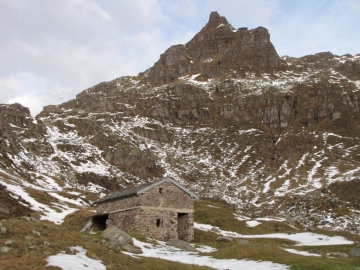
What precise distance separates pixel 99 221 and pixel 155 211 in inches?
338

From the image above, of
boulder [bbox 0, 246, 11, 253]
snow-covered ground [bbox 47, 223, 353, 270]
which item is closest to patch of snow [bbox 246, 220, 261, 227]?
snow-covered ground [bbox 47, 223, 353, 270]

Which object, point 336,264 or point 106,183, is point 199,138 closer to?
point 106,183

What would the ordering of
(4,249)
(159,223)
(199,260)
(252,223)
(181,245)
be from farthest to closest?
(252,223) → (159,223) → (181,245) → (199,260) → (4,249)

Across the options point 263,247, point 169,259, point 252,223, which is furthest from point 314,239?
point 169,259

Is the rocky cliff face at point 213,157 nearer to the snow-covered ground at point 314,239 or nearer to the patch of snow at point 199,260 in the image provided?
the snow-covered ground at point 314,239

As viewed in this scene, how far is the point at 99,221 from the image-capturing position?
4372 cm

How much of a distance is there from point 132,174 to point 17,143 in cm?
4214

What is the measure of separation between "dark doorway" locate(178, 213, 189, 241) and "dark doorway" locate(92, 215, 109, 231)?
8.60 meters

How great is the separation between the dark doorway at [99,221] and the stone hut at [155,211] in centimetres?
101

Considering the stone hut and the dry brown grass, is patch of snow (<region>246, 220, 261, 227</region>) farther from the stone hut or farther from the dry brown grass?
the dry brown grass

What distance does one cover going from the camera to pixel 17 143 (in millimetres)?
130625

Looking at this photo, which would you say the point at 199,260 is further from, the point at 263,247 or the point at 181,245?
the point at 181,245

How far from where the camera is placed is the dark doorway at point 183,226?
41.1 m

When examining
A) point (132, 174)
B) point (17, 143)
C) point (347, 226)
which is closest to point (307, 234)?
point (347, 226)
